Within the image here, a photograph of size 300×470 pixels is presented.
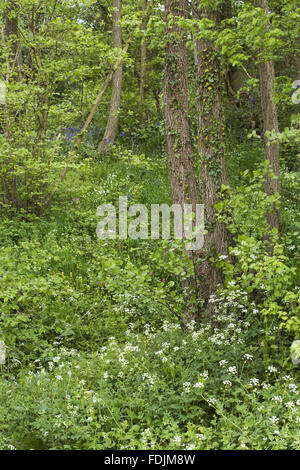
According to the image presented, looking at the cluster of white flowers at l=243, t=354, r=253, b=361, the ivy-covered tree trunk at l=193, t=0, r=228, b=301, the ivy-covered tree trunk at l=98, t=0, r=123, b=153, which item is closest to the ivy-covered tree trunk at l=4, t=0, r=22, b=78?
the ivy-covered tree trunk at l=98, t=0, r=123, b=153

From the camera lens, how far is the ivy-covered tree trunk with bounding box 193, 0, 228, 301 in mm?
5434

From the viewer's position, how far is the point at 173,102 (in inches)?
228

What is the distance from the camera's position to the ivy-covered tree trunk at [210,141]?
5434 millimetres

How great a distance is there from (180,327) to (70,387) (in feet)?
4.55

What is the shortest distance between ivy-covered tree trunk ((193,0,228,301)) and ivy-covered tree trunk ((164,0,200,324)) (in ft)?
0.85

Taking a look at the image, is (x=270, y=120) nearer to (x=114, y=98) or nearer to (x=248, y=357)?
(x=248, y=357)

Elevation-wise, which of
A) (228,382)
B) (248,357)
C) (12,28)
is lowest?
(228,382)

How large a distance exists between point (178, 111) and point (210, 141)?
60cm

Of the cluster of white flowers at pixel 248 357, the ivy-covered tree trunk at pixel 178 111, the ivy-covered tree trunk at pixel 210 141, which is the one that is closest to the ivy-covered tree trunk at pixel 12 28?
the ivy-covered tree trunk at pixel 178 111

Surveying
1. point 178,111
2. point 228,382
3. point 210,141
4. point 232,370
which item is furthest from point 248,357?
point 178,111

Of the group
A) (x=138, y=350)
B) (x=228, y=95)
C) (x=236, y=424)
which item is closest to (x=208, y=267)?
(x=138, y=350)

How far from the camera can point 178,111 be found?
18.9 feet

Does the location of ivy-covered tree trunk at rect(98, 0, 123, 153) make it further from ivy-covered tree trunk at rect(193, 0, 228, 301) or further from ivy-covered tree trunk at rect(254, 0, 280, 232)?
ivy-covered tree trunk at rect(193, 0, 228, 301)

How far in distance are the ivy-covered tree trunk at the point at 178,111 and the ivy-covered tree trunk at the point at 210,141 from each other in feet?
0.85
